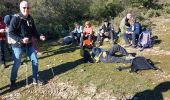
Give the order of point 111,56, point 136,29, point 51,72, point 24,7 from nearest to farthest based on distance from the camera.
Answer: point 24,7
point 51,72
point 111,56
point 136,29

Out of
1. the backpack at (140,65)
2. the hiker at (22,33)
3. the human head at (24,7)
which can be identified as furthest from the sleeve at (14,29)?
the backpack at (140,65)

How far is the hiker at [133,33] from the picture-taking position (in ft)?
46.9

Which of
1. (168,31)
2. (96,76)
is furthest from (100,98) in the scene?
(168,31)

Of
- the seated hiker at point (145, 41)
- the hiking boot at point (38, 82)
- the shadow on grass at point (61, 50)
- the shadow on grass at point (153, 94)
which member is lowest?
the shadow on grass at point (153, 94)

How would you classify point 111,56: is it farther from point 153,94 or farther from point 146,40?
point 153,94

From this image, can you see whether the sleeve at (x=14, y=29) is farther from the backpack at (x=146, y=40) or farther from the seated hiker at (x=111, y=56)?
the backpack at (x=146, y=40)

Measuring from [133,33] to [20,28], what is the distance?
6137mm

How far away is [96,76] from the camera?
10531 millimetres

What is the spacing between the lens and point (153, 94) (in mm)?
9008

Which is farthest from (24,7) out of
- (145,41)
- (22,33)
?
(145,41)

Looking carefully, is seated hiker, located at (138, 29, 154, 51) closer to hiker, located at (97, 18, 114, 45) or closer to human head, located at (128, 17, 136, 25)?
human head, located at (128, 17, 136, 25)

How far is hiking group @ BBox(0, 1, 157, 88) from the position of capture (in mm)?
9094

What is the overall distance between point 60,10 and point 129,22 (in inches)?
371

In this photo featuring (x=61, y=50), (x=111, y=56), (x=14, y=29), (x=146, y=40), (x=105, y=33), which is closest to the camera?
(x=14, y=29)
